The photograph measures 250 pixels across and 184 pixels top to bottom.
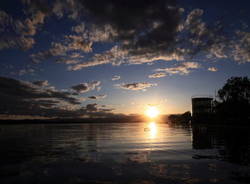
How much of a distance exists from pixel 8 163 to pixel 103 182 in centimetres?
1094

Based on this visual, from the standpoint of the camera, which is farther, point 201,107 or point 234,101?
point 201,107

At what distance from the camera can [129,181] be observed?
1231 cm

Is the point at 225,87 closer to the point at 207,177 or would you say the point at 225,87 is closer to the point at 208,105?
the point at 208,105

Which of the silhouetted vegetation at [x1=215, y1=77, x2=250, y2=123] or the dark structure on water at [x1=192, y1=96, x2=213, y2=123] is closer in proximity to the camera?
the silhouetted vegetation at [x1=215, y1=77, x2=250, y2=123]

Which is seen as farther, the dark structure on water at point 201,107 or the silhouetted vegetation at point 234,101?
the dark structure on water at point 201,107

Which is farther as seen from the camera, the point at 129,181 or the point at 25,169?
the point at 25,169

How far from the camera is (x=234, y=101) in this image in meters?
A: 97.5

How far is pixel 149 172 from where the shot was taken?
14336mm

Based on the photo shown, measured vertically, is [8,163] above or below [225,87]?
below

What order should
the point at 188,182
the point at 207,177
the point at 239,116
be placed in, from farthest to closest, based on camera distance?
the point at 239,116, the point at 207,177, the point at 188,182

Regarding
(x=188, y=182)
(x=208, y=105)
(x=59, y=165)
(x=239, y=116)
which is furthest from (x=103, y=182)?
(x=208, y=105)

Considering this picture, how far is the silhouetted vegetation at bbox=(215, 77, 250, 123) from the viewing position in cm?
9094

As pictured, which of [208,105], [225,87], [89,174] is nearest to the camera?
[89,174]

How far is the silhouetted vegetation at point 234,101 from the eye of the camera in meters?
90.9
